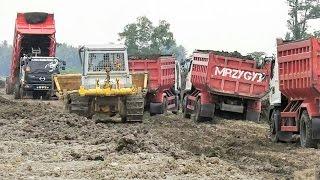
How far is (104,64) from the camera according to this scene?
906 inches

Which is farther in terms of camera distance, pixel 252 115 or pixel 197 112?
pixel 197 112

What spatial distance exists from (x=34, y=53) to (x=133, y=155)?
29468 millimetres

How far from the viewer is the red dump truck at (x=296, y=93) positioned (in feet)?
53.3

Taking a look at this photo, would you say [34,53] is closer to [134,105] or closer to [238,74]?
[238,74]

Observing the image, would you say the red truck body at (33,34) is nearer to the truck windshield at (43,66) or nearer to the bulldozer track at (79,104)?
the truck windshield at (43,66)

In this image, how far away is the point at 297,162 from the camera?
1323cm

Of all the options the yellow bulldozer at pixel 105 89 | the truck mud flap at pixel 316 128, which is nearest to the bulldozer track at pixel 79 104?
the yellow bulldozer at pixel 105 89

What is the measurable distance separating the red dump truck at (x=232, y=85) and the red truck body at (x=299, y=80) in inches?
212

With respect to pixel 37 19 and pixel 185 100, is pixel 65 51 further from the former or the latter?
pixel 185 100

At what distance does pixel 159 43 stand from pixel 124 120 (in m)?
56.2

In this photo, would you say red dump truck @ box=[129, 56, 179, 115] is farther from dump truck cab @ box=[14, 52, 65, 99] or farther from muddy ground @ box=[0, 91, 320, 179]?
dump truck cab @ box=[14, 52, 65, 99]

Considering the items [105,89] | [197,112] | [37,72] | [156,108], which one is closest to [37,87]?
[37,72]

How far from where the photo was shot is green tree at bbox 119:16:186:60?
77500mm

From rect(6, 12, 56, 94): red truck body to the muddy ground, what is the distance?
20305mm
